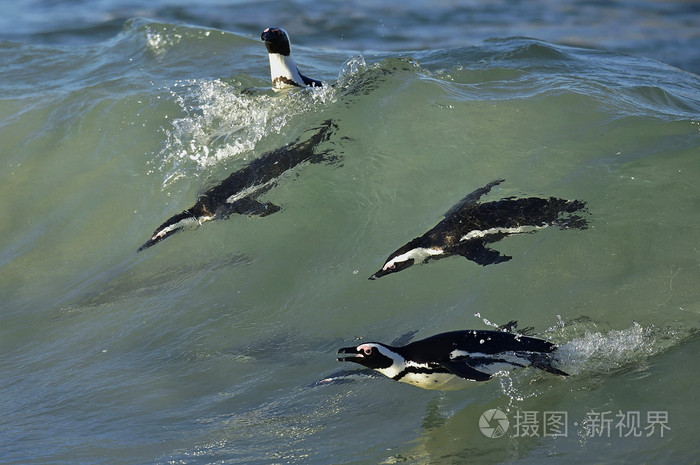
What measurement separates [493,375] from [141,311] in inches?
119

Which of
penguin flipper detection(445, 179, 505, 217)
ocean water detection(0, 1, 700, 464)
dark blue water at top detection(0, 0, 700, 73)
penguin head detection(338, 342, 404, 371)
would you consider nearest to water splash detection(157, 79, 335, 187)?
ocean water detection(0, 1, 700, 464)

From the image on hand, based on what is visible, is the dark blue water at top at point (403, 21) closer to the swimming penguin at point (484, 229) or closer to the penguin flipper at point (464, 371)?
the swimming penguin at point (484, 229)

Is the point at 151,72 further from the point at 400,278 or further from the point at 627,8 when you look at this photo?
the point at 627,8

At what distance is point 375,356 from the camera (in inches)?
190

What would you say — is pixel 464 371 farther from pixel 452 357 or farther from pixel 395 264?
pixel 395 264

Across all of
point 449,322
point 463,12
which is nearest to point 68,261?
point 449,322

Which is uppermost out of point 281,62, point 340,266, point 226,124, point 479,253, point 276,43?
point 276,43

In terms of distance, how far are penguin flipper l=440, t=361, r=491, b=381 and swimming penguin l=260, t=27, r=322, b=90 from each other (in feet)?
15.9

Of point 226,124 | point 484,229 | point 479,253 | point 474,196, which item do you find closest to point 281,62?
point 226,124

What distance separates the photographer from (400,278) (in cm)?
634

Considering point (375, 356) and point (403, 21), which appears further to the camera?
point (403, 21)

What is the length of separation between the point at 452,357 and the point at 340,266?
6.71ft

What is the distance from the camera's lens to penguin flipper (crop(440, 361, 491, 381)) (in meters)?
4.64

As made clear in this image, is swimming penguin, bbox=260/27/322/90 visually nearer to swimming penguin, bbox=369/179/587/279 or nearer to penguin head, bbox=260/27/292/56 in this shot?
penguin head, bbox=260/27/292/56
